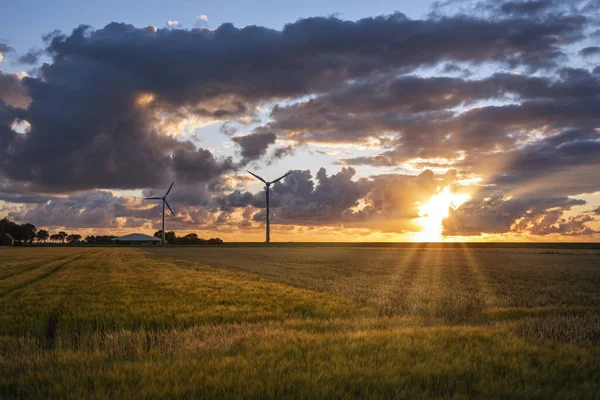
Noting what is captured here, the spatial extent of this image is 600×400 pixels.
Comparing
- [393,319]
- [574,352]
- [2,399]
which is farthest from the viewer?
[393,319]

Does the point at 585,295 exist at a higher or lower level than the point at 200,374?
lower

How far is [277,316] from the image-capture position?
15.6m

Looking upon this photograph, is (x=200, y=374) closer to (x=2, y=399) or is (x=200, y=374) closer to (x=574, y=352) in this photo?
(x=2, y=399)

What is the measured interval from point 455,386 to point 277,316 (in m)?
9.14

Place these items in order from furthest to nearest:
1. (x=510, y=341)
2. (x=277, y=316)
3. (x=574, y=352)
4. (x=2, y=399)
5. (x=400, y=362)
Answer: (x=277, y=316)
(x=510, y=341)
(x=574, y=352)
(x=400, y=362)
(x=2, y=399)

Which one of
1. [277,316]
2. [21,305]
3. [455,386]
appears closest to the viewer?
[455,386]

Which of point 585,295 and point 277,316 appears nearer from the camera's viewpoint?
point 277,316

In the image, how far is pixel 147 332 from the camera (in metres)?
13.0

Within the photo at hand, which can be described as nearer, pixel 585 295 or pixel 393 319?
pixel 393 319

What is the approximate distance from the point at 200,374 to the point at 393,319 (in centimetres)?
878

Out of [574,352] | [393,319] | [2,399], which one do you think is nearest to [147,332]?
[2,399]

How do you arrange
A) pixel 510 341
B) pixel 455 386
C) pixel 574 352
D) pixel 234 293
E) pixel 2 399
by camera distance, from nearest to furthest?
pixel 2 399 < pixel 455 386 < pixel 574 352 < pixel 510 341 < pixel 234 293

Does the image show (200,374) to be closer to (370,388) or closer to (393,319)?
(370,388)

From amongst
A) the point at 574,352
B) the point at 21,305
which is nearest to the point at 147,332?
the point at 21,305
